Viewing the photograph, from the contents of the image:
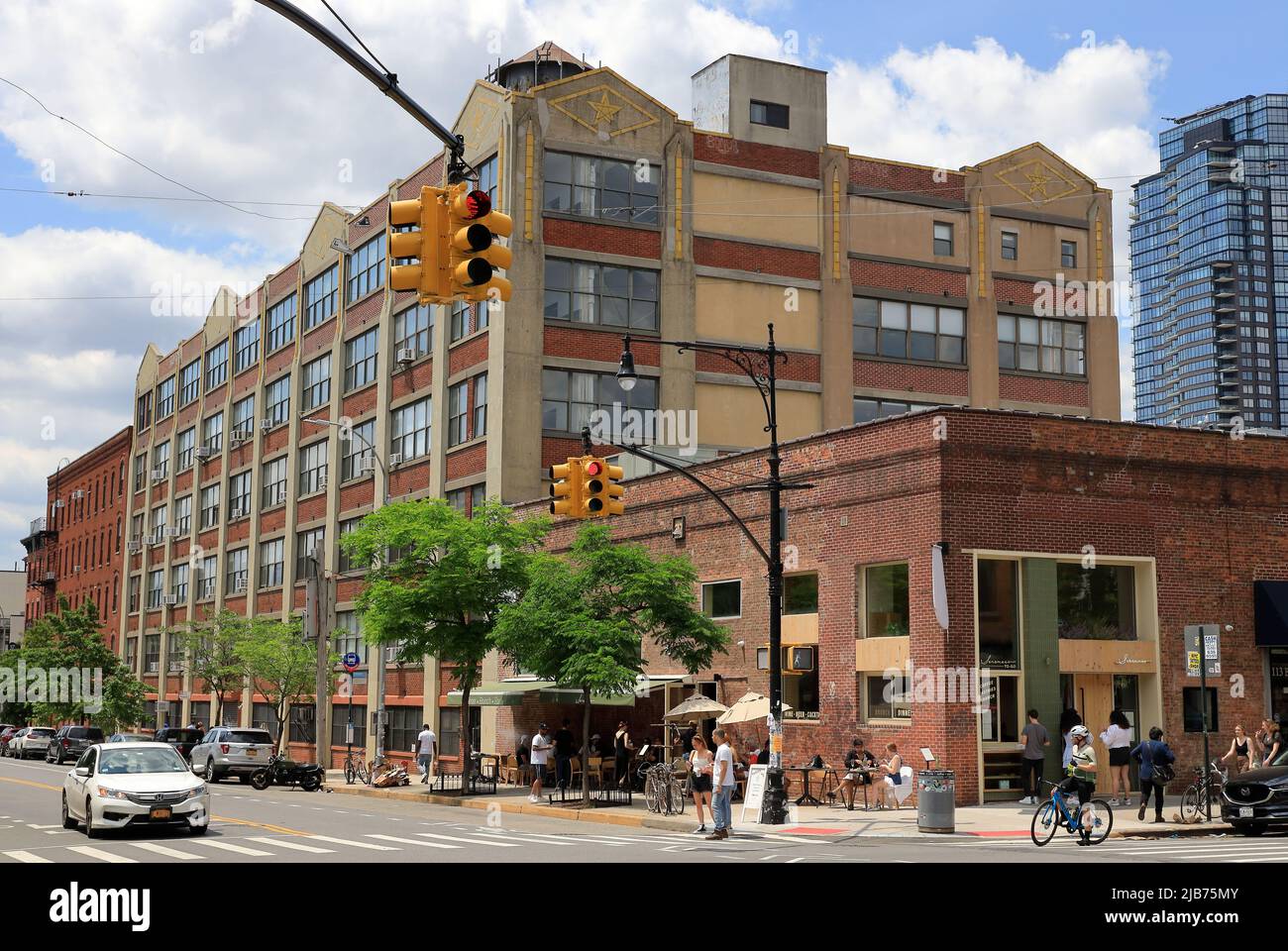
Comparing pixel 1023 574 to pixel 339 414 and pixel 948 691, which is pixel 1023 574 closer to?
pixel 948 691

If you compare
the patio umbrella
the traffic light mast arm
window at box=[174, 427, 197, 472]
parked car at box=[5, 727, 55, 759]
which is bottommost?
parked car at box=[5, 727, 55, 759]

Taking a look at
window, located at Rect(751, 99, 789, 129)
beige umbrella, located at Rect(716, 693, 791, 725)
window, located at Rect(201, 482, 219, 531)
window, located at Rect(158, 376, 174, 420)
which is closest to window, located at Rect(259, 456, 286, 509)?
window, located at Rect(201, 482, 219, 531)

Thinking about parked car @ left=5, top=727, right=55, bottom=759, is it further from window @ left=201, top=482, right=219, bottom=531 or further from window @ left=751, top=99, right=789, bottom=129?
window @ left=751, top=99, right=789, bottom=129

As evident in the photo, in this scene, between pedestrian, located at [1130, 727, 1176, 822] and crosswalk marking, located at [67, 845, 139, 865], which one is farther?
pedestrian, located at [1130, 727, 1176, 822]

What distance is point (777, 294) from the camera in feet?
165

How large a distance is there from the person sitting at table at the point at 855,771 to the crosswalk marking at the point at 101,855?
577 inches

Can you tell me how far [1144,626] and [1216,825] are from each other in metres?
6.16

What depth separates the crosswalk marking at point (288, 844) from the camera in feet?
66.0

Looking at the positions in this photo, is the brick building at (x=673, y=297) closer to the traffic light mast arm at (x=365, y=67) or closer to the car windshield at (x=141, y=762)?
the car windshield at (x=141, y=762)

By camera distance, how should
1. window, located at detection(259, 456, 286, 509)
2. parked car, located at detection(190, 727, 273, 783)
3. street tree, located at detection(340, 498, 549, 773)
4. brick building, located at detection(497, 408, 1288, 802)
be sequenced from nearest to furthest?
brick building, located at detection(497, 408, 1288, 802) → street tree, located at detection(340, 498, 549, 773) → parked car, located at detection(190, 727, 273, 783) → window, located at detection(259, 456, 286, 509)

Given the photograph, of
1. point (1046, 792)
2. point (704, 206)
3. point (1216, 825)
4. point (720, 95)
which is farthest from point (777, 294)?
point (1216, 825)

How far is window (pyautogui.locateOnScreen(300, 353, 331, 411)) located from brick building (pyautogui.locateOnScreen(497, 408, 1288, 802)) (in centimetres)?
3377

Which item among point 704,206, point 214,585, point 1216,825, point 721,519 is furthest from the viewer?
point 214,585

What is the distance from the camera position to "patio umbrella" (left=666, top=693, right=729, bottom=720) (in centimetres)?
3159
